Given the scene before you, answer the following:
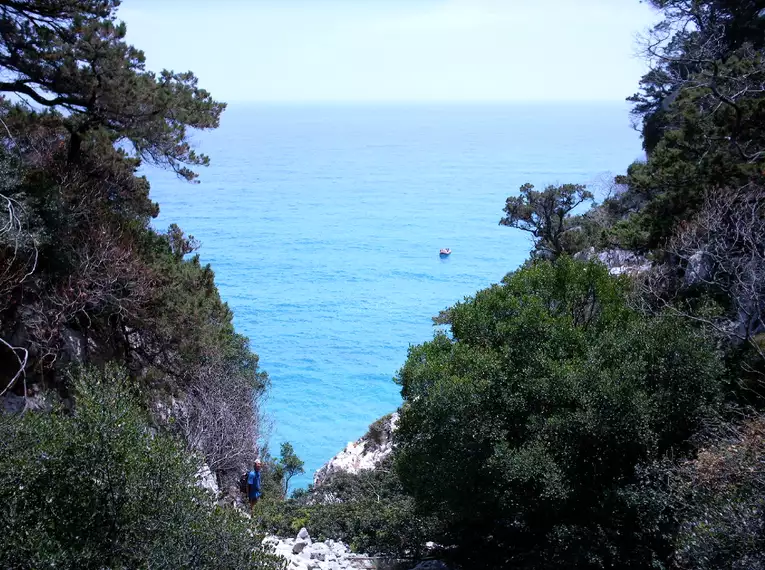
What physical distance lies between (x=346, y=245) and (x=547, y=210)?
2996cm

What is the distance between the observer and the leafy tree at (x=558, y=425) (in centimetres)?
785

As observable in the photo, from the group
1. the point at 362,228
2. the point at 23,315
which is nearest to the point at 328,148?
the point at 362,228

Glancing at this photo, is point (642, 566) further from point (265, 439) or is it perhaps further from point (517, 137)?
point (517, 137)

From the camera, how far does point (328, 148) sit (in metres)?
102

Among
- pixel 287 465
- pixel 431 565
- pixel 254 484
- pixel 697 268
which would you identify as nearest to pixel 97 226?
pixel 254 484

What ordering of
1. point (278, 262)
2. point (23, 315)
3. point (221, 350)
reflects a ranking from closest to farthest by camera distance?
point (23, 315) → point (221, 350) → point (278, 262)

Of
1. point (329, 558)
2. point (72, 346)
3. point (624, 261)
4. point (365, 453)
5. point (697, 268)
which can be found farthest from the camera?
point (365, 453)

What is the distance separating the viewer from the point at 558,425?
26.1ft

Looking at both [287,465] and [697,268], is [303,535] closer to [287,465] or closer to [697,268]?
[287,465]

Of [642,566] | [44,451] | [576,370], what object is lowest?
[642,566]

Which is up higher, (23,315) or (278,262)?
(23,315)

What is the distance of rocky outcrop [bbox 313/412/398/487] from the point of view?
16.9 m

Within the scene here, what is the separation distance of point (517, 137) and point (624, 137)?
1961 centimetres

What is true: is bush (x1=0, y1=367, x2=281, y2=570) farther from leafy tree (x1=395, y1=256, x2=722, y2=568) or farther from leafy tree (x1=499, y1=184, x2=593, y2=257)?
leafy tree (x1=499, y1=184, x2=593, y2=257)
